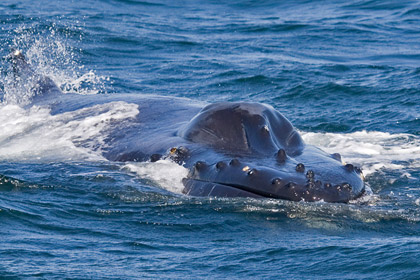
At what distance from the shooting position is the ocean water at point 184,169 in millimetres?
9383

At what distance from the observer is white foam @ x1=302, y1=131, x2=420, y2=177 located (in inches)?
568

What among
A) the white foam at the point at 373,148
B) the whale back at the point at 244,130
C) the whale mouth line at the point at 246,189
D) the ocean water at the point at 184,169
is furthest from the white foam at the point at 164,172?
the white foam at the point at 373,148

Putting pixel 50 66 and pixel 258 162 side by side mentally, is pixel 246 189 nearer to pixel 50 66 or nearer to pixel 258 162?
pixel 258 162

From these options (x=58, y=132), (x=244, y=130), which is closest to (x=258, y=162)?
(x=244, y=130)

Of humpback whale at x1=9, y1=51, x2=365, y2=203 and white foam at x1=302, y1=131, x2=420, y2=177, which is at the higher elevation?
humpback whale at x1=9, y1=51, x2=365, y2=203

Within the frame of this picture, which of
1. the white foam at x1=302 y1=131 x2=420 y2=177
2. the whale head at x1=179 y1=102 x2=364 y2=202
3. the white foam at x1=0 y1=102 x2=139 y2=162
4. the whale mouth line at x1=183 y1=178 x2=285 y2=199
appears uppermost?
the whale head at x1=179 y1=102 x2=364 y2=202

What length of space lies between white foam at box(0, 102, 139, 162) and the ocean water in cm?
5

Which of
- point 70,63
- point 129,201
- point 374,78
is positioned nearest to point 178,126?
point 129,201

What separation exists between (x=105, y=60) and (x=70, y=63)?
4.81 feet

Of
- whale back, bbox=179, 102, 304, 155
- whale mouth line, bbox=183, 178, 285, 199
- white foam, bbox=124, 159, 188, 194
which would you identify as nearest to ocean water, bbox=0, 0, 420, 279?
white foam, bbox=124, 159, 188, 194

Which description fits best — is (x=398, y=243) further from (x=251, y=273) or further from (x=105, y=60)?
(x=105, y=60)

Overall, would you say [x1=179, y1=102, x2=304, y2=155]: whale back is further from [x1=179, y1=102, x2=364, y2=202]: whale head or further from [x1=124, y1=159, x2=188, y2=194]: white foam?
[x1=124, y1=159, x2=188, y2=194]: white foam

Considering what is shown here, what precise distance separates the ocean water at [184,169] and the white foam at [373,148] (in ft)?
0.15

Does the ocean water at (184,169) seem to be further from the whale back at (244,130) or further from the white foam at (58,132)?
the whale back at (244,130)
